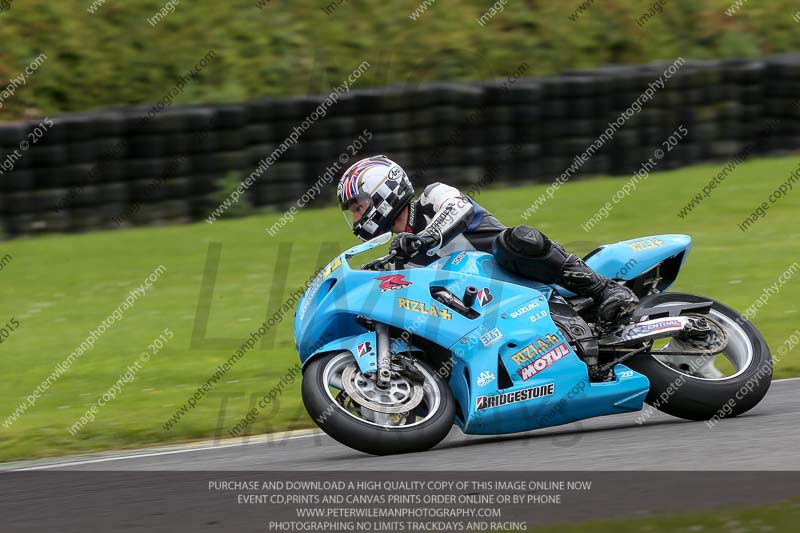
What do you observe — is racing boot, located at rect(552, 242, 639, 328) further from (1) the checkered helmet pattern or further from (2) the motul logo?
(1) the checkered helmet pattern

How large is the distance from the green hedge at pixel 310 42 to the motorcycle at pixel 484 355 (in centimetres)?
1075

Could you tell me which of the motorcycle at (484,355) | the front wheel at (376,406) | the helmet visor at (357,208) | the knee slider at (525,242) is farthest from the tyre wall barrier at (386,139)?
the front wheel at (376,406)

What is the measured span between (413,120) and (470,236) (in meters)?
8.84

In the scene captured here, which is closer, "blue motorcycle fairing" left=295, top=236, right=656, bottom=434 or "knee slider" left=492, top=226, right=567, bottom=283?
"blue motorcycle fairing" left=295, top=236, right=656, bottom=434

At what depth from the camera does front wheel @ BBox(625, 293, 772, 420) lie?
22.2 ft

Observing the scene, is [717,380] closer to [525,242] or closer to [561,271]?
[561,271]

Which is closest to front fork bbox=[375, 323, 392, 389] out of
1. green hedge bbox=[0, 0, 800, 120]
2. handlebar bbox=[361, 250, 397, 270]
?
handlebar bbox=[361, 250, 397, 270]

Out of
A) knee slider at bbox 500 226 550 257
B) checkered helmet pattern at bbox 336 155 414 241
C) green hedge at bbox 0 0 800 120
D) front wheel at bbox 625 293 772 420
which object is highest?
checkered helmet pattern at bbox 336 155 414 241

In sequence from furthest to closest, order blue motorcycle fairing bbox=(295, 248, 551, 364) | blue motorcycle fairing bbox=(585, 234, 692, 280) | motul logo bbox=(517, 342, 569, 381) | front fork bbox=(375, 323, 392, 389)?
1. blue motorcycle fairing bbox=(585, 234, 692, 280)
2. motul logo bbox=(517, 342, 569, 381)
3. blue motorcycle fairing bbox=(295, 248, 551, 364)
4. front fork bbox=(375, 323, 392, 389)

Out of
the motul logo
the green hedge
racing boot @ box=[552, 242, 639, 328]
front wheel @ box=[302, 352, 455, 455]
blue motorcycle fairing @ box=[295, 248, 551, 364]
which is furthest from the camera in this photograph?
the green hedge

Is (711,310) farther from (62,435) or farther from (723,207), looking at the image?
(723,207)

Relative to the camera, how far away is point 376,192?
6762 mm
